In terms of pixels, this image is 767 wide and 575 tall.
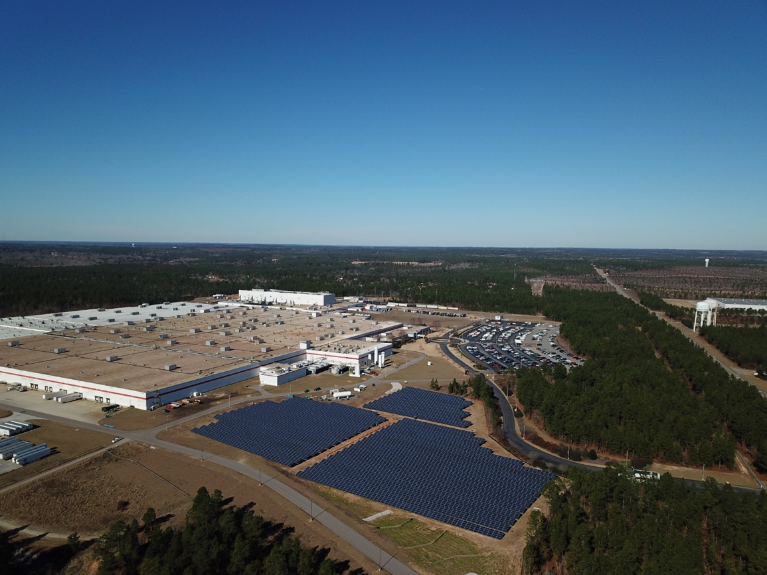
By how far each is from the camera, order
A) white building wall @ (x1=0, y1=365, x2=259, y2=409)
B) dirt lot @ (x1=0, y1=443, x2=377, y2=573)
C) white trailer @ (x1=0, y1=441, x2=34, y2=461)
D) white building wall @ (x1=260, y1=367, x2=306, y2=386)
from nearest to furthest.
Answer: dirt lot @ (x1=0, y1=443, x2=377, y2=573) → white trailer @ (x1=0, y1=441, x2=34, y2=461) → white building wall @ (x1=0, y1=365, x2=259, y2=409) → white building wall @ (x1=260, y1=367, x2=306, y2=386)

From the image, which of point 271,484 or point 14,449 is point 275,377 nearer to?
point 271,484

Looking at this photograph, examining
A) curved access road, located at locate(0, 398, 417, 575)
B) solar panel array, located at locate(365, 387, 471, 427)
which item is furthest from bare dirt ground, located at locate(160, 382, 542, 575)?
solar panel array, located at locate(365, 387, 471, 427)

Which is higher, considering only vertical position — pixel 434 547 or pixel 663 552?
pixel 663 552

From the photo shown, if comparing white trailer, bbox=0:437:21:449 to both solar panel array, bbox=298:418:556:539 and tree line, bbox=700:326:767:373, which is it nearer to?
solar panel array, bbox=298:418:556:539

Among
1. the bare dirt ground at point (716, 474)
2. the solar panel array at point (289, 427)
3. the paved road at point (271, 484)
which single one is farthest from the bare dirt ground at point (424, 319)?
the bare dirt ground at point (716, 474)

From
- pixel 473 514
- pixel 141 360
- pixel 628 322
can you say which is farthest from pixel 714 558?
pixel 628 322

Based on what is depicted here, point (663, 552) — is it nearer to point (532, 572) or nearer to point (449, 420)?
point (532, 572)

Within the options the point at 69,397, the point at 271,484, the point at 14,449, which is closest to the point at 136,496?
the point at 271,484
